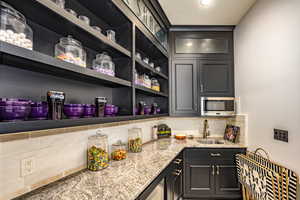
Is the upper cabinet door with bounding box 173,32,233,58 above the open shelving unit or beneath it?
above

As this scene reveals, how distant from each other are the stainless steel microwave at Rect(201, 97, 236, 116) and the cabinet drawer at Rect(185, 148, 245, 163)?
59 cm

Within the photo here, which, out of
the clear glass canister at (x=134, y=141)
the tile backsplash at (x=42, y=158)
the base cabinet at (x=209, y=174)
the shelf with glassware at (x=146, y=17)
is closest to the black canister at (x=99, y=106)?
the tile backsplash at (x=42, y=158)

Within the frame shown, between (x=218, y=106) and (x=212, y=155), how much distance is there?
81cm

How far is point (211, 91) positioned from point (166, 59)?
3.13ft

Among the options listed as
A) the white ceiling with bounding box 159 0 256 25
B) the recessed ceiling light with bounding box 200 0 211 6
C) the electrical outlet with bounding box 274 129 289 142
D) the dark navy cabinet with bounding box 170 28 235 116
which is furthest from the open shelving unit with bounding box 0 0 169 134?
the electrical outlet with bounding box 274 129 289 142

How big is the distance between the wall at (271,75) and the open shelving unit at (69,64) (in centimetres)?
140

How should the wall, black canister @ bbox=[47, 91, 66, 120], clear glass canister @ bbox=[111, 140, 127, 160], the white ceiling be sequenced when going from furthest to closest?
the white ceiling, clear glass canister @ bbox=[111, 140, 127, 160], the wall, black canister @ bbox=[47, 91, 66, 120]

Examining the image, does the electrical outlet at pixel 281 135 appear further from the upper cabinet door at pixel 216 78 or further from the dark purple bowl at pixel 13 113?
the dark purple bowl at pixel 13 113

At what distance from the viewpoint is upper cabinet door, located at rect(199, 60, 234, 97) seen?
274cm

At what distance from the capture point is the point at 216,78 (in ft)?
9.06

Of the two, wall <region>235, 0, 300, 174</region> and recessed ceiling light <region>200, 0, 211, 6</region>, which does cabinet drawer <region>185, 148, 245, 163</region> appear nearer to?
wall <region>235, 0, 300, 174</region>

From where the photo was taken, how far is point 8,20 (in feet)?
2.35

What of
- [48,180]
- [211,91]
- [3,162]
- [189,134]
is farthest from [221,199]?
[3,162]

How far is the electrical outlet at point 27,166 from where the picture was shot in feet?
3.04
